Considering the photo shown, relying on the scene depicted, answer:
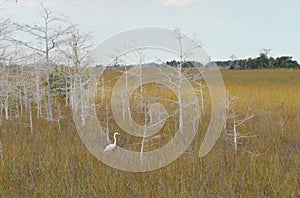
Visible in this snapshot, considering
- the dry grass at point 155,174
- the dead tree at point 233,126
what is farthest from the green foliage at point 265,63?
the dry grass at point 155,174

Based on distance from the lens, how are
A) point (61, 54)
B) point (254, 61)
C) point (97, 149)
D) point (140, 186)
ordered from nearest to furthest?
point (140, 186), point (97, 149), point (61, 54), point (254, 61)

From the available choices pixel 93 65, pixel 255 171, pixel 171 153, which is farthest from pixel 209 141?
pixel 93 65

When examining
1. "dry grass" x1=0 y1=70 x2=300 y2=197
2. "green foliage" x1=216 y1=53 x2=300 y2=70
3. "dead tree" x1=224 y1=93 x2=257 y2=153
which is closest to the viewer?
"dry grass" x1=0 y1=70 x2=300 y2=197

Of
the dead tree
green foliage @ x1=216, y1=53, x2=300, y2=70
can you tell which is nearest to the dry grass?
the dead tree

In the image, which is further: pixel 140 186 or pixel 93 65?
pixel 93 65

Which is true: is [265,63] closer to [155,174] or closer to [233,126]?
[233,126]

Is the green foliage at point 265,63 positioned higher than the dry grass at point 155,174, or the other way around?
the green foliage at point 265,63

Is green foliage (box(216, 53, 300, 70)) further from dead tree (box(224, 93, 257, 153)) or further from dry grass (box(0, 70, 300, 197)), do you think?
dry grass (box(0, 70, 300, 197))

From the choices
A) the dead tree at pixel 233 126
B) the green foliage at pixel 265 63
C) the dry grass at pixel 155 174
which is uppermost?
the green foliage at pixel 265 63

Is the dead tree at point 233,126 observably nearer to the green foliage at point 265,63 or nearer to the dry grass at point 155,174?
the dry grass at point 155,174

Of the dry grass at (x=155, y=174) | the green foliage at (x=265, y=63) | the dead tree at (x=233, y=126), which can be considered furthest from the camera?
the green foliage at (x=265, y=63)

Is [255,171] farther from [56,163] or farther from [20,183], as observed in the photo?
[20,183]

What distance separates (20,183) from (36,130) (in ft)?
9.74

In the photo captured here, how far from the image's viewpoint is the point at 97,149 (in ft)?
16.8
